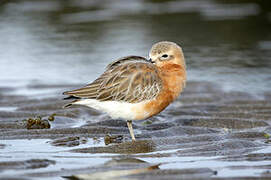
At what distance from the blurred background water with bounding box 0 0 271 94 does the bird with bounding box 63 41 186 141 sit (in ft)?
12.1

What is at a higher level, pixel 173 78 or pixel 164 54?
pixel 164 54

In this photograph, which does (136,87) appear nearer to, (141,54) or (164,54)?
(164,54)

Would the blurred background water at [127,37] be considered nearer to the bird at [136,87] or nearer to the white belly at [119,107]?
the bird at [136,87]

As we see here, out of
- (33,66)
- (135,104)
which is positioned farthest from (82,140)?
(33,66)

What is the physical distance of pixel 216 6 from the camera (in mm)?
22266

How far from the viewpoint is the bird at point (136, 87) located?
8391 millimetres

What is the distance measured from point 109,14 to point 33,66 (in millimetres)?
6873

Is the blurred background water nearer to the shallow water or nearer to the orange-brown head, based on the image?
the shallow water

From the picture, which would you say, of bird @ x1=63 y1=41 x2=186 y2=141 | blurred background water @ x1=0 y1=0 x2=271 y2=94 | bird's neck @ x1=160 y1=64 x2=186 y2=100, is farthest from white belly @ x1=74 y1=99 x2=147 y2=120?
blurred background water @ x1=0 y1=0 x2=271 y2=94

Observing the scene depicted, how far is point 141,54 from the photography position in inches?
590

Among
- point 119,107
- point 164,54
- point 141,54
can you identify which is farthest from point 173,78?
point 141,54

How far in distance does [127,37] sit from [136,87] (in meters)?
9.18

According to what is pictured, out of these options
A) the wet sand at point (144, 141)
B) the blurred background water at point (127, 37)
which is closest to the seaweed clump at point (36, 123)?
the wet sand at point (144, 141)

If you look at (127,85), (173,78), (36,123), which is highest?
(173,78)
